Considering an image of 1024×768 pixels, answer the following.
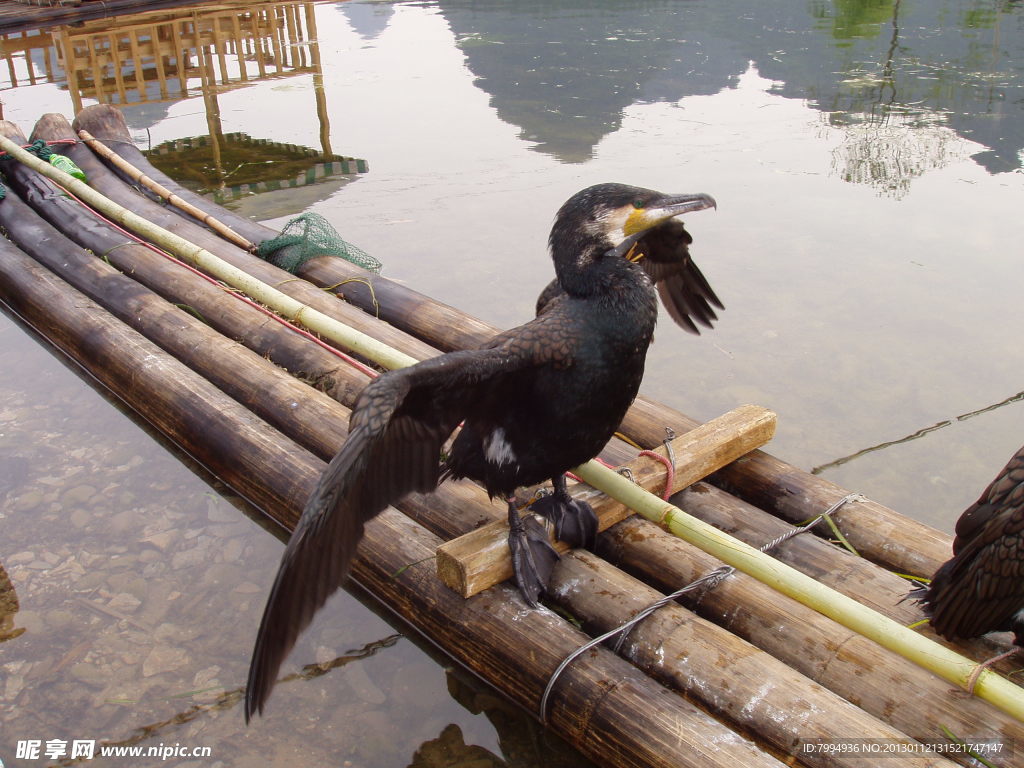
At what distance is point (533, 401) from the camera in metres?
2.48

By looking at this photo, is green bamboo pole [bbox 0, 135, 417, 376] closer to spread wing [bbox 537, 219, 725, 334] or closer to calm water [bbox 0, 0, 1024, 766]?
spread wing [bbox 537, 219, 725, 334]

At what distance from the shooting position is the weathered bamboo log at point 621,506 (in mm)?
2539

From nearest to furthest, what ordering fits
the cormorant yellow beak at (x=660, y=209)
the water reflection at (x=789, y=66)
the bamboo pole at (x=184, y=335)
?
the cormorant yellow beak at (x=660, y=209) < the bamboo pole at (x=184, y=335) < the water reflection at (x=789, y=66)

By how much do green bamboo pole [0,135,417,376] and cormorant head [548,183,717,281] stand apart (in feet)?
2.17

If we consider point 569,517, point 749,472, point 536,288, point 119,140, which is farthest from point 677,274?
point 119,140

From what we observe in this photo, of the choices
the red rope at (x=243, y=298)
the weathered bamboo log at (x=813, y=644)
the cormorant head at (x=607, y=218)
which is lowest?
the weathered bamboo log at (x=813, y=644)

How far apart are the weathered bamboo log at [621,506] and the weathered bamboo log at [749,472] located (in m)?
0.14

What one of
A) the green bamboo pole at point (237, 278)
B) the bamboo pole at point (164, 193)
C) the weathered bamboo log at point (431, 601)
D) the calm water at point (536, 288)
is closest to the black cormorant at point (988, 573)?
the weathered bamboo log at point (431, 601)

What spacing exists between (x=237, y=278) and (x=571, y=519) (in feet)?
6.86

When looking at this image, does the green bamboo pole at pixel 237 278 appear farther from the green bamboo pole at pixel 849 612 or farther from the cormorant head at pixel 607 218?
the green bamboo pole at pixel 849 612


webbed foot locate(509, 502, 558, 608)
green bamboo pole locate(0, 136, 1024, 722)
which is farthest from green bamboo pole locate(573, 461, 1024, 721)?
webbed foot locate(509, 502, 558, 608)

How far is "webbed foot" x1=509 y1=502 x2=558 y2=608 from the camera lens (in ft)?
8.33

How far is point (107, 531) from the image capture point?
3555mm

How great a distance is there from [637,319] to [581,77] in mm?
9402
